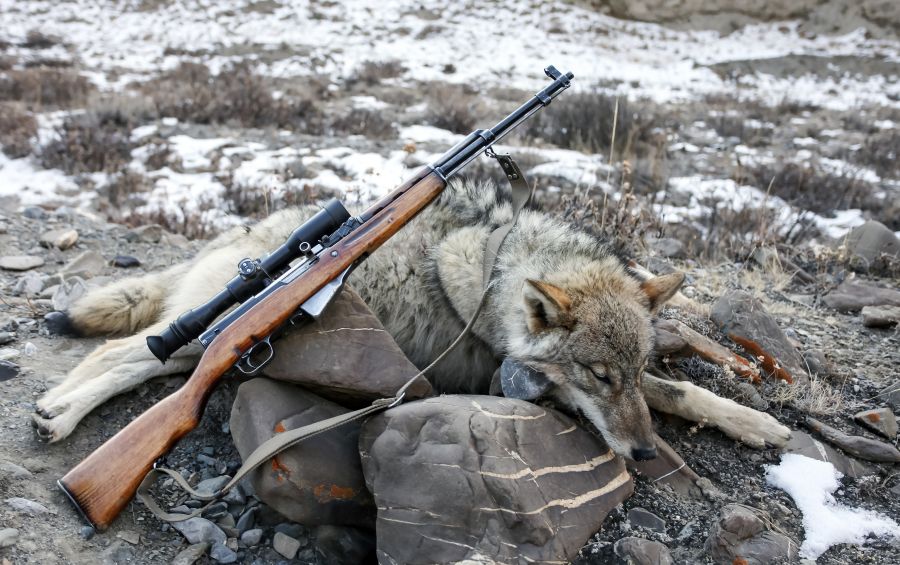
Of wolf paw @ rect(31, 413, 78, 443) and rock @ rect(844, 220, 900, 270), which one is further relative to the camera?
rock @ rect(844, 220, 900, 270)

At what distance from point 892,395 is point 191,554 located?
4307 millimetres

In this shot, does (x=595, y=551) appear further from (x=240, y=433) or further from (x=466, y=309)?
(x=240, y=433)

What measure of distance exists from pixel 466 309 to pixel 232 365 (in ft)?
4.74

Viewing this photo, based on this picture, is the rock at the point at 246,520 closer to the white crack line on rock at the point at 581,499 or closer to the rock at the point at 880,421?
the white crack line on rock at the point at 581,499

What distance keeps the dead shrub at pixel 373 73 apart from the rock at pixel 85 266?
10.8 metres

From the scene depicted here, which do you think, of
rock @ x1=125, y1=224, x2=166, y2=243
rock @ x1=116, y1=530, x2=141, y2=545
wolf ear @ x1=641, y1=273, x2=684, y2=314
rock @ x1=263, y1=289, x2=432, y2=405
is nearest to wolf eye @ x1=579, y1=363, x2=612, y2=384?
wolf ear @ x1=641, y1=273, x2=684, y2=314

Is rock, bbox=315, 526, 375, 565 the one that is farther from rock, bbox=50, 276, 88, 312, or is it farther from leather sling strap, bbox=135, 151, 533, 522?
rock, bbox=50, 276, 88, 312

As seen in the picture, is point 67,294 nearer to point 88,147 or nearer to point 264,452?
point 264,452

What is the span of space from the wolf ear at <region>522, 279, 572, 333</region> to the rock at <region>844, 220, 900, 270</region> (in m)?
4.73

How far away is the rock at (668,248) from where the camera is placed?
22.3 ft

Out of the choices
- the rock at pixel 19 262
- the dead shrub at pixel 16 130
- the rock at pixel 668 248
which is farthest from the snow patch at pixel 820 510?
the dead shrub at pixel 16 130

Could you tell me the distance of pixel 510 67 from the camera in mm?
19797

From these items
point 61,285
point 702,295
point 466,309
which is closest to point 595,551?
point 466,309

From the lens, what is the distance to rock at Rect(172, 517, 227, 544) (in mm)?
3195
